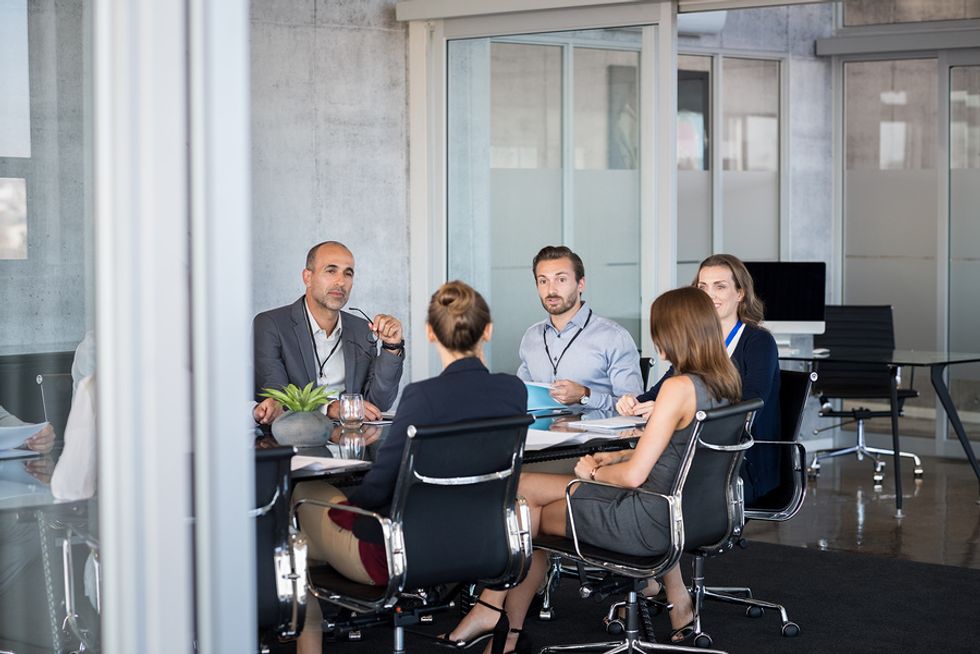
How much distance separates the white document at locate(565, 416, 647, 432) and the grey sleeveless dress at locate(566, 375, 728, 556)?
285mm

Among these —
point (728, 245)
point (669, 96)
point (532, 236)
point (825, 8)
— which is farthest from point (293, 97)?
point (825, 8)

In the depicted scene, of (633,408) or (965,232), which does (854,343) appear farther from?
(633,408)

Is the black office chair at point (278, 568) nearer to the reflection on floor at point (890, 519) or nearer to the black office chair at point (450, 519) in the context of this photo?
→ the black office chair at point (450, 519)

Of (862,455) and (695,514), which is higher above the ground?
(695,514)

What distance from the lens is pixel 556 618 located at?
518cm

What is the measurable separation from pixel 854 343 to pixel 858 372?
21 centimetres

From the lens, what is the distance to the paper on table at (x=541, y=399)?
16.6 feet

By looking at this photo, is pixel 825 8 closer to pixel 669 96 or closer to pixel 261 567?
pixel 669 96

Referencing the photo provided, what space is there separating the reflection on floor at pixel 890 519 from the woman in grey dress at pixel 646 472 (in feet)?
8.49

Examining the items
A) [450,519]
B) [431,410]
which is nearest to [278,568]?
[450,519]

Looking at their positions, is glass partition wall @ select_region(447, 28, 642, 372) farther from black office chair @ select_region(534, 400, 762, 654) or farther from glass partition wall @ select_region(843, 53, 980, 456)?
glass partition wall @ select_region(843, 53, 980, 456)

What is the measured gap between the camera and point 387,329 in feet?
16.4

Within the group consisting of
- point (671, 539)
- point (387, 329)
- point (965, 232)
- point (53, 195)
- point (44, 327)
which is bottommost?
point (671, 539)

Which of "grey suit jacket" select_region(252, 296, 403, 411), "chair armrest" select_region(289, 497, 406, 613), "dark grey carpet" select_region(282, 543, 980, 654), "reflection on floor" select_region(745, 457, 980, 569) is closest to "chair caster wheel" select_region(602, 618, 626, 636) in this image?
"dark grey carpet" select_region(282, 543, 980, 654)
